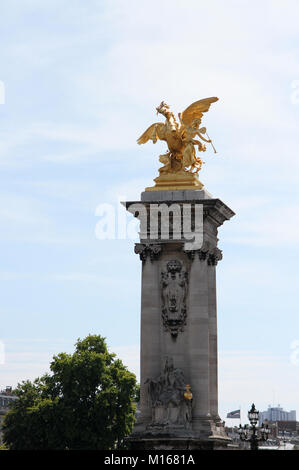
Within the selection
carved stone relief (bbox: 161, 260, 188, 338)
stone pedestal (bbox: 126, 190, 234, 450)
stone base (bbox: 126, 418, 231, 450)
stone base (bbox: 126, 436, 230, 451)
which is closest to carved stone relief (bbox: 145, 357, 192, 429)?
stone pedestal (bbox: 126, 190, 234, 450)

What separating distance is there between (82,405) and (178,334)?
2116 centimetres

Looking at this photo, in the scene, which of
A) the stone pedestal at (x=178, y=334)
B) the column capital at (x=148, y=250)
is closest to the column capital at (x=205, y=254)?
the stone pedestal at (x=178, y=334)

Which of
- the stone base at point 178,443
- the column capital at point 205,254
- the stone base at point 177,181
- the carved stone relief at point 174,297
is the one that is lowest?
the stone base at point 178,443

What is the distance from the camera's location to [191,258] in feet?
151

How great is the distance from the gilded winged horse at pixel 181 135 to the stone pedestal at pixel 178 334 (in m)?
1.48

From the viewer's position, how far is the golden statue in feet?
155

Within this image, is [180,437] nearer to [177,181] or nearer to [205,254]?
[205,254]

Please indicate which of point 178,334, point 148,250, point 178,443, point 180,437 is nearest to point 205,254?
point 148,250

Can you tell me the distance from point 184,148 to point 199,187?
1.89 meters

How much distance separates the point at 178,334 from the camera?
45.6 m

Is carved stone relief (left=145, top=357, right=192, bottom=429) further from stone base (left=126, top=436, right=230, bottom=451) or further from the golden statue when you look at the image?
the golden statue

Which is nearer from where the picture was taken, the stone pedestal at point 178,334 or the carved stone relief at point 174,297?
the stone pedestal at point 178,334

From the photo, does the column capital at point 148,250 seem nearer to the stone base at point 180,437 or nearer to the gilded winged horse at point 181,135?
the gilded winged horse at point 181,135

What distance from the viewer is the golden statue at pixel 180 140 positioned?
47.3 metres
